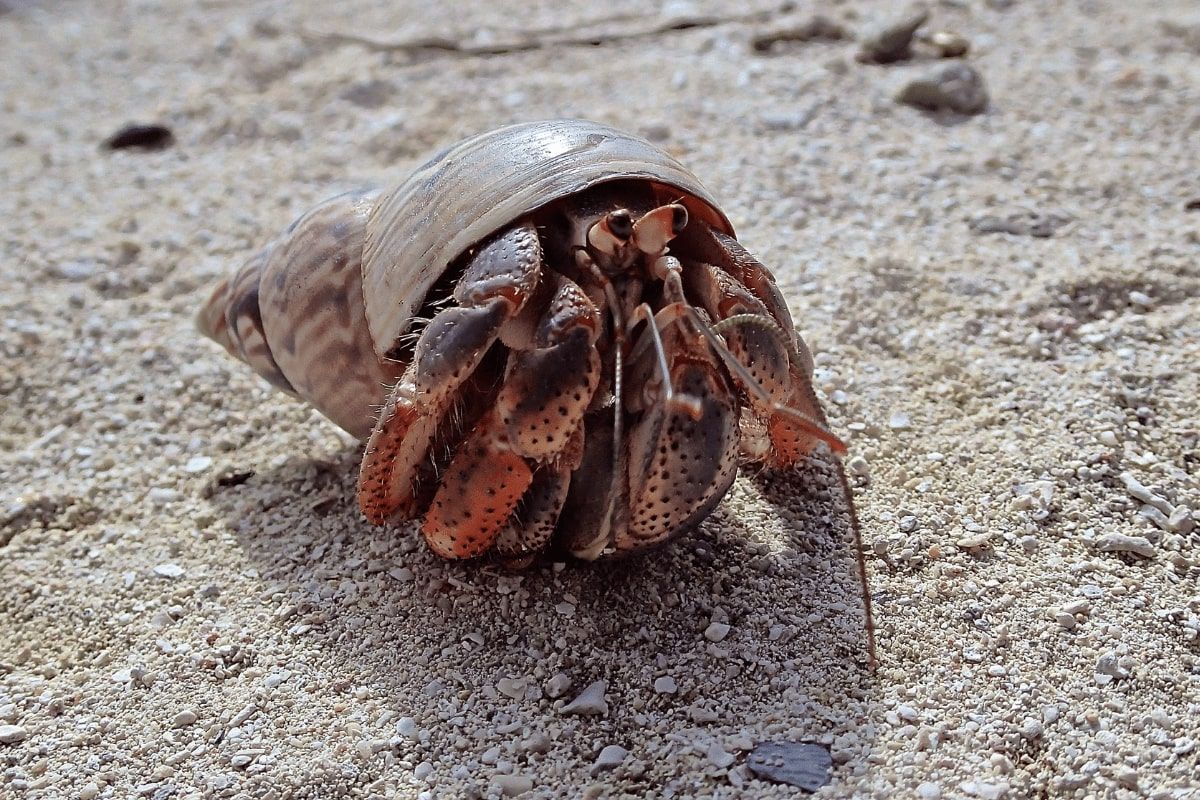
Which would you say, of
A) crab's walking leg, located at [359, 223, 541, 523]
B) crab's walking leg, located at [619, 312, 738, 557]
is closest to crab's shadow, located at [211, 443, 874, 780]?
crab's walking leg, located at [619, 312, 738, 557]

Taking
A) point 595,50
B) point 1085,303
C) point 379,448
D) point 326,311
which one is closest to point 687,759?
point 379,448

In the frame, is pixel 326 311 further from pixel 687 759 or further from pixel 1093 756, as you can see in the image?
pixel 1093 756

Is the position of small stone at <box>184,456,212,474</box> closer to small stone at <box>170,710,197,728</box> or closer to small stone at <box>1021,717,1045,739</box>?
small stone at <box>170,710,197,728</box>

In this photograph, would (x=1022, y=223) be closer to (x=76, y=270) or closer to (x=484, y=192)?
(x=484, y=192)

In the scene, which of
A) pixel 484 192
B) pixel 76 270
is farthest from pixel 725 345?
pixel 76 270

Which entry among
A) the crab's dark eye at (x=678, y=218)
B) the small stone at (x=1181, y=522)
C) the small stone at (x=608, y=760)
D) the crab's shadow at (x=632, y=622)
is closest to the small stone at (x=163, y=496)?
the crab's shadow at (x=632, y=622)

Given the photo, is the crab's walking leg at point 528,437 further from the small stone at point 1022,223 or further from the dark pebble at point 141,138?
the dark pebble at point 141,138
